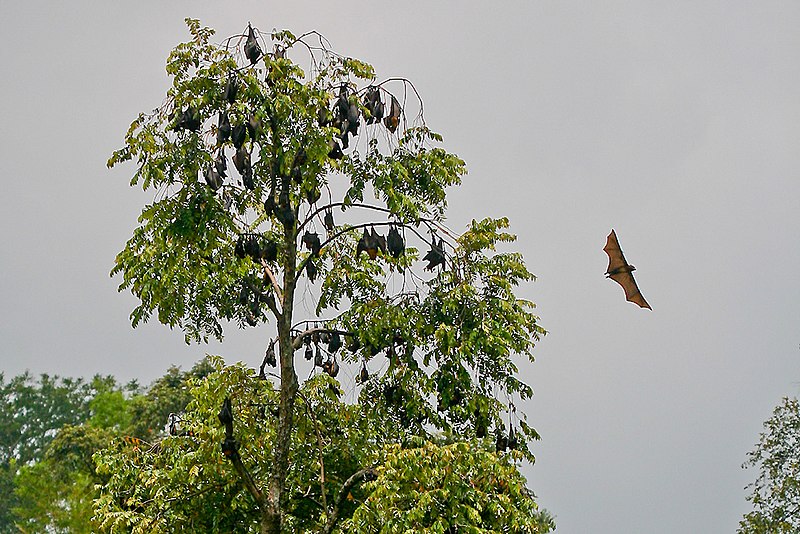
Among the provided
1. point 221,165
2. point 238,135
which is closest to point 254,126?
point 238,135

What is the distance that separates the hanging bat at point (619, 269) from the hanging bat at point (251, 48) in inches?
163

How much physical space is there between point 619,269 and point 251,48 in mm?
4497

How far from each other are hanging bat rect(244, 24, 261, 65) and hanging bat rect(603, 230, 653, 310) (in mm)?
4146

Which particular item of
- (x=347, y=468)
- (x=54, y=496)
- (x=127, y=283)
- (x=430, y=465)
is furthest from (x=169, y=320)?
(x=54, y=496)

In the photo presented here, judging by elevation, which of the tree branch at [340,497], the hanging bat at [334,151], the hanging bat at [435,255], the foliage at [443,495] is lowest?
the foliage at [443,495]

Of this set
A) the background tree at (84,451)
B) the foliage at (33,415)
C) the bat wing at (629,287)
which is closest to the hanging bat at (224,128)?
the bat wing at (629,287)

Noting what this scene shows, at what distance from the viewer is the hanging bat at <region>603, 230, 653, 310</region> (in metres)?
10.9

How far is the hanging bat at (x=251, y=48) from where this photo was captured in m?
8.84

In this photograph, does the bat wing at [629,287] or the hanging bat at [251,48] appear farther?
the bat wing at [629,287]

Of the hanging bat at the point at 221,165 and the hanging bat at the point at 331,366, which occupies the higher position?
the hanging bat at the point at 221,165

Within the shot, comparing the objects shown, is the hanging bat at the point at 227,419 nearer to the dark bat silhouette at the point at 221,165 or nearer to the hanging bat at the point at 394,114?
the dark bat silhouette at the point at 221,165

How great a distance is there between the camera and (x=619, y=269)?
36.2 ft

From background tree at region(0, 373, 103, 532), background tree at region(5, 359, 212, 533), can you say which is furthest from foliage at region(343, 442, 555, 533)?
background tree at region(0, 373, 103, 532)

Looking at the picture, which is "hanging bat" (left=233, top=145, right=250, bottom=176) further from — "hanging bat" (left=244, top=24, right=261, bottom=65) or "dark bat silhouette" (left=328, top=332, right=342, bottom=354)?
"dark bat silhouette" (left=328, top=332, right=342, bottom=354)
